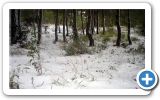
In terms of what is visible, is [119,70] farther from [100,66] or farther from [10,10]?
[10,10]

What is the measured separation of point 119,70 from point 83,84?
0.23 m

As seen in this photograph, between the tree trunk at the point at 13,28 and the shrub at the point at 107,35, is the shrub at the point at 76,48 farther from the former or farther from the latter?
the tree trunk at the point at 13,28

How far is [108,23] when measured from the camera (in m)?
5.21

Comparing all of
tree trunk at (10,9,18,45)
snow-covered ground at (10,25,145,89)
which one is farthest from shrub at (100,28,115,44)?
tree trunk at (10,9,18,45)

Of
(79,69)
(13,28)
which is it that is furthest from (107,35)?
(13,28)

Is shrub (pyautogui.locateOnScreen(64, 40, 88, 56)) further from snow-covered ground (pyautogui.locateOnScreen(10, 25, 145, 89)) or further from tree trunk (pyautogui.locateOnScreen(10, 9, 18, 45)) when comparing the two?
tree trunk (pyautogui.locateOnScreen(10, 9, 18, 45))

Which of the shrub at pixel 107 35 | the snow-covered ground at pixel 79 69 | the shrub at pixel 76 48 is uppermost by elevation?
the shrub at pixel 107 35

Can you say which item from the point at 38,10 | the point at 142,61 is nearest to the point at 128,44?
the point at 142,61

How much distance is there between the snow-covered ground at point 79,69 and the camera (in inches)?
204

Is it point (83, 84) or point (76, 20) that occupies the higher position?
point (76, 20)

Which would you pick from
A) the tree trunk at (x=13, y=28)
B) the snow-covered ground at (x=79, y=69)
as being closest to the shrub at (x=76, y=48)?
the snow-covered ground at (x=79, y=69)

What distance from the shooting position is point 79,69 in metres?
5.20

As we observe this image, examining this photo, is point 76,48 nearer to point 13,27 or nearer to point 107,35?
point 107,35

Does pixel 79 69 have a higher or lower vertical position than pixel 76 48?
lower
